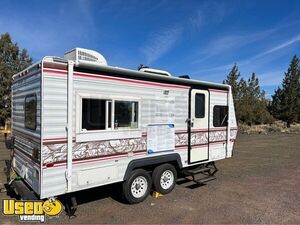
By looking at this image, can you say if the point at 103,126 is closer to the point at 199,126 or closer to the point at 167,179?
the point at 167,179

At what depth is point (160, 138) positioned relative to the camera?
5938mm

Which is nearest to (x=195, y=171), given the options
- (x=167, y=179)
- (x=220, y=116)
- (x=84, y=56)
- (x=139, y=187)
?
(x=167, y=179)

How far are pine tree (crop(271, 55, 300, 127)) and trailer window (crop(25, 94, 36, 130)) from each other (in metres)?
38.0

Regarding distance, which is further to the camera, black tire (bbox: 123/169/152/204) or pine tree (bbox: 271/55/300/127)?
pine tree (bbox: 271/55/300/127)

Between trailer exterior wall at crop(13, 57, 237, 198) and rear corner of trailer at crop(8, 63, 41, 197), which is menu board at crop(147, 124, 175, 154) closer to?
trailer exterior wall at crop(13, 57, 237, 198)

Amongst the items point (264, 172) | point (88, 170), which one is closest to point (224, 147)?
point (264, 172)

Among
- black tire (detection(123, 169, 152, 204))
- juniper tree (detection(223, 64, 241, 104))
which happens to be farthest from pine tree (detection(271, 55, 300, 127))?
black tire (detection(123, 169, 152, 204))

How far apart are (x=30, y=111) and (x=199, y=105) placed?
4197 mm

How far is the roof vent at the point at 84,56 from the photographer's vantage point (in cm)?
477

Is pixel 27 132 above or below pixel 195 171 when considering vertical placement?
above

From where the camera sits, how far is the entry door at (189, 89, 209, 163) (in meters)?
6.70

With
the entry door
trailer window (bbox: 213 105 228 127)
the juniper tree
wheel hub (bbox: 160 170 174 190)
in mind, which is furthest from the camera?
the juniper tree

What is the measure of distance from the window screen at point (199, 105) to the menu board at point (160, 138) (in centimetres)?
101

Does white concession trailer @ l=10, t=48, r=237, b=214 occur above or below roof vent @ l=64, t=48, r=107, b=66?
below
